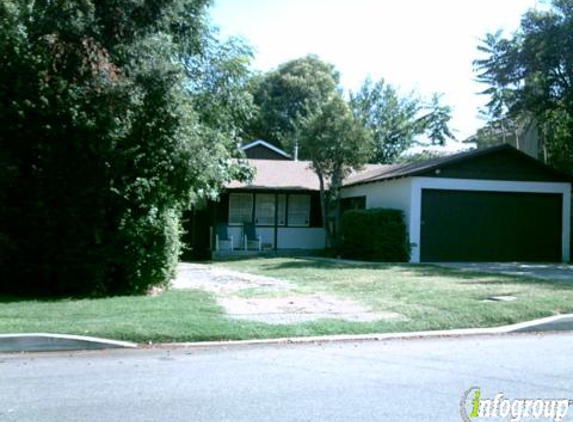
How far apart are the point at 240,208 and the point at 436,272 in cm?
1072

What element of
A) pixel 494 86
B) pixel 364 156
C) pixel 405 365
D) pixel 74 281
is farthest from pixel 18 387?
pixel 494 86

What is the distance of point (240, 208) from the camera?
24891 millimetres

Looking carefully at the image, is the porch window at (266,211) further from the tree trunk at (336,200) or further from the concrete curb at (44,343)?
the concrete curb at (44,343)

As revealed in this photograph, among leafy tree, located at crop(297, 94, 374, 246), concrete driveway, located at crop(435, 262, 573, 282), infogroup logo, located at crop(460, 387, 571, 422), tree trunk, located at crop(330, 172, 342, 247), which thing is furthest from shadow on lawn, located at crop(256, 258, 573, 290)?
infogroup logo, located at crop(460, 387, 571, 422)

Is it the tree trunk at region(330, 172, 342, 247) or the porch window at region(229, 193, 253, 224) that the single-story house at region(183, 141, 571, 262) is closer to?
the tree trunk at region(330, 172, 342, 247)

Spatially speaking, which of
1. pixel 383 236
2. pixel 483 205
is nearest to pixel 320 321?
pixel 383 236

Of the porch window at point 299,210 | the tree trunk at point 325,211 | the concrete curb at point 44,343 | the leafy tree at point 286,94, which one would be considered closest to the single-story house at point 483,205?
the tree trunk at point 325,211

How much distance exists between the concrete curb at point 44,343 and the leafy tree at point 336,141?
629 inches

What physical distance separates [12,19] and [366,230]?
1291 cm

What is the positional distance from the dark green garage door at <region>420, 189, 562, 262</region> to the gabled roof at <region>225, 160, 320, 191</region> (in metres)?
5.77

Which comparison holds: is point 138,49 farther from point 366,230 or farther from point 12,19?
point 366,230

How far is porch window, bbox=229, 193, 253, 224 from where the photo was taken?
81.3 feet

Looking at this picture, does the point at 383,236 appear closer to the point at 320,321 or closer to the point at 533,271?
the point at 533,271

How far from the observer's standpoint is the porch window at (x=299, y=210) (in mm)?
25359
